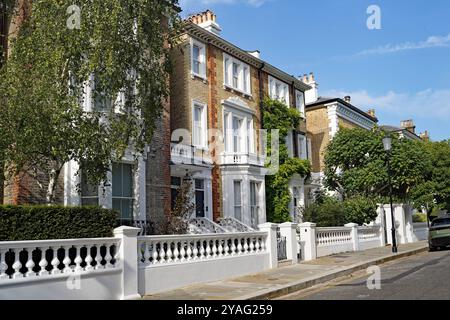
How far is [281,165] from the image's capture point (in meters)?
25.8

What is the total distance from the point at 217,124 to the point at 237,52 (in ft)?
14.1

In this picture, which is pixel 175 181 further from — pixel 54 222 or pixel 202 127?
pixel 54 222

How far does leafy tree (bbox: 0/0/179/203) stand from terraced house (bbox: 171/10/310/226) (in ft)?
24.7

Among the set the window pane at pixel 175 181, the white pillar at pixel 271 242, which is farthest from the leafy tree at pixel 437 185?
the white pillar at pixel 271 242

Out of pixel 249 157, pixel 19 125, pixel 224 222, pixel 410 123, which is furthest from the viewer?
pixel 410 123

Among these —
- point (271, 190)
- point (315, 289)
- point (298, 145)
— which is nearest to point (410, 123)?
point (298, 145)

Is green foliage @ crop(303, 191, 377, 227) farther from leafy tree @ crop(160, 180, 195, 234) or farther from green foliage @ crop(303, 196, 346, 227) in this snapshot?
leafy tree @ crop(160, 180, 195, 234)

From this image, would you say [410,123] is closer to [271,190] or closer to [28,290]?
[271,190]

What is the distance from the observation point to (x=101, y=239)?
31.7ft

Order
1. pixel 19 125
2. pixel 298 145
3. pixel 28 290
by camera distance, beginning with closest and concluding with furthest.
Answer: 1. pixel 28 290
2. pixel 19 125
3. pixel 298 145

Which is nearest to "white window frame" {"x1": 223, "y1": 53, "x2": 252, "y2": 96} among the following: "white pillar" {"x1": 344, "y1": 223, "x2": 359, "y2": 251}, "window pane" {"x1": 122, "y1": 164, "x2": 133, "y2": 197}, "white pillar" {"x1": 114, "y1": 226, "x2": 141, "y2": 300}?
"white pillar" {"x1": 344, "y1": 223, "x2": 359, "y2": 251}

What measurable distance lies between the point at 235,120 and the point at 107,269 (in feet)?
51.1

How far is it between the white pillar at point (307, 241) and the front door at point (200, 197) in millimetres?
5176

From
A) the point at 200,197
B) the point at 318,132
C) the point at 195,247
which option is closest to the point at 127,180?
the point at 195,247
